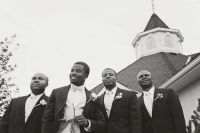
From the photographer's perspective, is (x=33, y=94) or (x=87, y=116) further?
(x=33, y=94)

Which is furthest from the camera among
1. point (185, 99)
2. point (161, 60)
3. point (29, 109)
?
point (161, 60)

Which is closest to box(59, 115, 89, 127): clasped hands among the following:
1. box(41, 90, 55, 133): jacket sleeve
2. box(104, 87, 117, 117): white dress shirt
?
box(41, 90, 55, 133): jacket sleeve

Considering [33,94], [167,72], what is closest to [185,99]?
[167,72]

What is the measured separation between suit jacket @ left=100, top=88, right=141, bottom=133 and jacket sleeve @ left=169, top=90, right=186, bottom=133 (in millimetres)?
814

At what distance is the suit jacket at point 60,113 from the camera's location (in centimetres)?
478

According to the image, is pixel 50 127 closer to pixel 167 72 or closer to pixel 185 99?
pixel 185 99

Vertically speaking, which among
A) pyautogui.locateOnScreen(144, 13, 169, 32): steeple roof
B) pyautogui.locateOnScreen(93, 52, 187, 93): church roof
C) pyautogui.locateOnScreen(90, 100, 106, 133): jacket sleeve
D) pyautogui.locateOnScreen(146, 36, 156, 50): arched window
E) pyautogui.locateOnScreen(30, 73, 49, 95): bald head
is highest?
pyautogui.locateOnScreen(144, 13, 169, 32): steeple roof

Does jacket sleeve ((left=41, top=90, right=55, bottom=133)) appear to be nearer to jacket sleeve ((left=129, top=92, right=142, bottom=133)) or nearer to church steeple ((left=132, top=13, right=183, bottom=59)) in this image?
jacket sleeve ((left=129, top=92, right=142, bottom=133))

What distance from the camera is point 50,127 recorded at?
15.7 ft

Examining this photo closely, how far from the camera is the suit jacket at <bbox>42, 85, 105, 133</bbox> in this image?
4.78 meters

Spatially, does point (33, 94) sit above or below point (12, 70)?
below

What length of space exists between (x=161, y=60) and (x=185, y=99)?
10080mm

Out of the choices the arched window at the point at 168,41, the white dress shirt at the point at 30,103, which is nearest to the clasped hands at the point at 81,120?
the white dress shirt at the point at 30,103

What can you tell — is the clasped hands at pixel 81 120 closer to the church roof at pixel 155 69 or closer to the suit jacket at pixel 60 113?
the suit jacket at pixel 60 113
